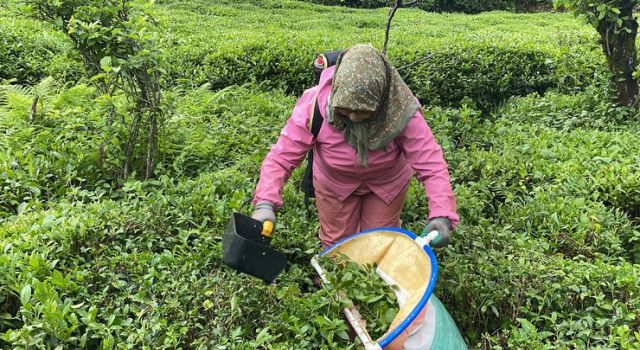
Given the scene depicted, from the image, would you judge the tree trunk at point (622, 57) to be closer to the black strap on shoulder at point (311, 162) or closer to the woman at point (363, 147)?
the woman at point (363, 147)

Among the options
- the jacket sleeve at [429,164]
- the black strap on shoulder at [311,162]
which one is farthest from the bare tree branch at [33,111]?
the jacket sleeve at [429,164]

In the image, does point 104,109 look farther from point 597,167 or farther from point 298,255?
point 597,167

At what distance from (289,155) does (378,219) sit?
0.66 metres

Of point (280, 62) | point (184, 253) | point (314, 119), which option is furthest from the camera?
point (280, 62)

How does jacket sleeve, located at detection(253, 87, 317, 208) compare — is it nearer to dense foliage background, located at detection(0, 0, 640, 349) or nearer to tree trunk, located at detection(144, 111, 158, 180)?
dense foliage background, located at detection(0, 0, 640, 349)

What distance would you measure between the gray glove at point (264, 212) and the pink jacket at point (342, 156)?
0.08 feet

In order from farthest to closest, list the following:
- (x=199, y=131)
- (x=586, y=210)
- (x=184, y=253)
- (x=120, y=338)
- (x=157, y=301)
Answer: (x=199, y=131) < (x=586, y=210) < (x=184, y=253) < (x=157, y=301) < (x=120, y=338)

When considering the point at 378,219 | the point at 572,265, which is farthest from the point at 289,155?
the point at 572,265

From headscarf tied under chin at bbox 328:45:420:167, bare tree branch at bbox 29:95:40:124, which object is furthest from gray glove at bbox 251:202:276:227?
bare tree branch at bbox 29:95:40:124

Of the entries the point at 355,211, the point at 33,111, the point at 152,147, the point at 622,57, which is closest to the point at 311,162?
the point at 355,211

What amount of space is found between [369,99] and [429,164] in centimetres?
48

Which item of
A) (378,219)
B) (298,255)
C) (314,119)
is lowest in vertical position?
(298,255)

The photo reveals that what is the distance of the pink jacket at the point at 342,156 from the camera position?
2365 mm

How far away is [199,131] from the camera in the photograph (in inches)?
165
